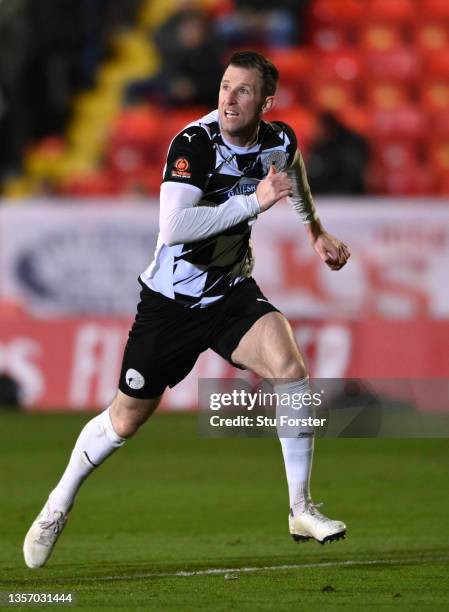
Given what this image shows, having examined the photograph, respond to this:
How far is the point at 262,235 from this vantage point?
594 inches

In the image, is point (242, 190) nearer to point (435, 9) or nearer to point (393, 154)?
point (393, 154)

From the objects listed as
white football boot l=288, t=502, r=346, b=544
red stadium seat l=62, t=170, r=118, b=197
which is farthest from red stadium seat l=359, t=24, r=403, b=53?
white football boot l=288, t=502, r=346, b=544

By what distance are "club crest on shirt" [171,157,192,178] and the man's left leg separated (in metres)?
0.70

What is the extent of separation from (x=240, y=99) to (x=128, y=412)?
1.45 meters

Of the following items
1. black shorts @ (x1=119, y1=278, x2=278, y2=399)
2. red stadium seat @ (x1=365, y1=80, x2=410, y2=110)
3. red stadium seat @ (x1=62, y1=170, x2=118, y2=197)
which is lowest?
red stadium seat @ (x1=62, y1=170, x2=118, y2=197)

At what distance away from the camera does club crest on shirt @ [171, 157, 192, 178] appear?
18.9 feet

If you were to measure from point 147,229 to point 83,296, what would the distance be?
42.3 inches

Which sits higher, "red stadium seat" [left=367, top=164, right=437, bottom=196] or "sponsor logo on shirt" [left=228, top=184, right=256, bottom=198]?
Result: "sponsor logo on shirt" [left=228, top=184, right=256, bottom=198]

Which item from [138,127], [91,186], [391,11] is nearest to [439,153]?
[391,11]

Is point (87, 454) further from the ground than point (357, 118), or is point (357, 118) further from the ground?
point (87, 454)

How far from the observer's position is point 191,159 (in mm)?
5785

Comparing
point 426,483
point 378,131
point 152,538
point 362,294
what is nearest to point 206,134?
point 152,538

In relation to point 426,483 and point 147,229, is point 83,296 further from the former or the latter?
point 426,483
